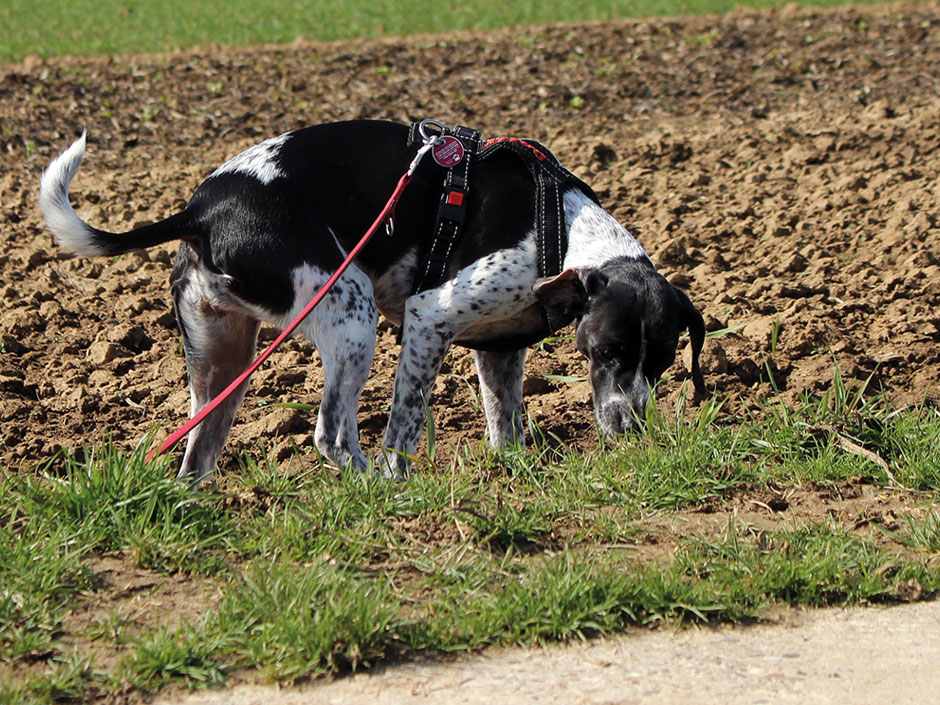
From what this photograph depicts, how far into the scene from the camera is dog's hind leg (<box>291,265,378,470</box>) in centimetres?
486

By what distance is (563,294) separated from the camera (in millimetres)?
5062

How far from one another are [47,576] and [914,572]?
2.90 meters

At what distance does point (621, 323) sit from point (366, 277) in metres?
1.06

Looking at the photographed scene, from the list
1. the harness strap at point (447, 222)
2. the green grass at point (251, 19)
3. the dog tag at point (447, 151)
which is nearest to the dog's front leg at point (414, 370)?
the harness strap at point (447, 222)

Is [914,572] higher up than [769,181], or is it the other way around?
[769,181]

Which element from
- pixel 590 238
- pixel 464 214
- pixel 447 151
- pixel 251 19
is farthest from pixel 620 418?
pixel 251 19

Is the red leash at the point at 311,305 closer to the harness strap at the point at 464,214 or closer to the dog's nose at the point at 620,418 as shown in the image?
the harness strap at the point at 464,214

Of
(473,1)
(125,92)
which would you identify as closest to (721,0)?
(473,1)

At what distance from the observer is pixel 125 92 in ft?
41.1

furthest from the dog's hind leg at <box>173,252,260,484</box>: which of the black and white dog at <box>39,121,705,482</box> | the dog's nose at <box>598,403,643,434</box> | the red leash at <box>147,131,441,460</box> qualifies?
the dog's nose at <box>598,403,643,434</box>

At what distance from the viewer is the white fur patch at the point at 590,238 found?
5.21 m

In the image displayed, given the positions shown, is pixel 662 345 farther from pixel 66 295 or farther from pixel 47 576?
pixel 66 295

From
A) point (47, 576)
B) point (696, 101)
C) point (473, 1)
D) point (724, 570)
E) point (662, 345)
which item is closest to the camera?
point (47, 576)

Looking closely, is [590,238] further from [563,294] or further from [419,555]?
[419,555]
